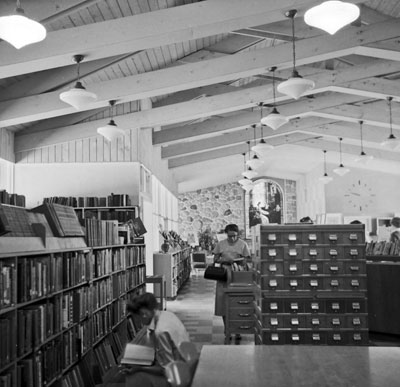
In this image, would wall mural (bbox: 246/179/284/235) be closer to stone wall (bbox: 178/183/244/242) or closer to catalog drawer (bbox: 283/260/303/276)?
stone wall (bbox: 178/183/244/242)

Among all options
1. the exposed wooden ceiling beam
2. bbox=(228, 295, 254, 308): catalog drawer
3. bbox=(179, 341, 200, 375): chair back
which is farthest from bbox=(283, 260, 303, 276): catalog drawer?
bbox=(179, 341, 200, 375): chair back

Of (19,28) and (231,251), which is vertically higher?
(19,28)

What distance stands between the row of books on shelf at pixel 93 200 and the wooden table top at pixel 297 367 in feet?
23.0

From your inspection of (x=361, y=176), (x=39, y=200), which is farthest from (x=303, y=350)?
(x=361, y=176)

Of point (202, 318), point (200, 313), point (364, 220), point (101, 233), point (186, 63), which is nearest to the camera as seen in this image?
point (101, 233)

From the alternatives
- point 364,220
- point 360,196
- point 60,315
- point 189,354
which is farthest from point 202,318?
point 360,196

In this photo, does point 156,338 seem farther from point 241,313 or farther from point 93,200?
point 93,200

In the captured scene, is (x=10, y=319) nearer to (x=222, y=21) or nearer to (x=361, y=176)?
(x=222, y=21)

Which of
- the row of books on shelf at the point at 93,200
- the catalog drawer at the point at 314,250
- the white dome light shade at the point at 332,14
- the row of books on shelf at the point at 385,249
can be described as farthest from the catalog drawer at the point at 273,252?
the row of books on shelf at the point at 93,200

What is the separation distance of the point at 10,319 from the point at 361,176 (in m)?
16.0

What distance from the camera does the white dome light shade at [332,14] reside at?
13.6ft

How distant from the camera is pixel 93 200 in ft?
30.1

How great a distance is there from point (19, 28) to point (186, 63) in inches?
173

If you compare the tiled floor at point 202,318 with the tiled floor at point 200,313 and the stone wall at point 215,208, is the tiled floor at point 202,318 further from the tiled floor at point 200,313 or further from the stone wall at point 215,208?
the stone wall at point 215,208
